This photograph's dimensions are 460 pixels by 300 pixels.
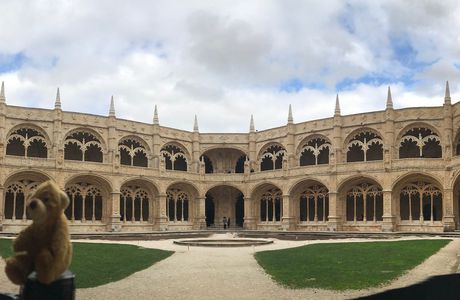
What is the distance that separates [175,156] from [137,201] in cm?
606

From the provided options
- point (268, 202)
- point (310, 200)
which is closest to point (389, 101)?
point (310, 200)

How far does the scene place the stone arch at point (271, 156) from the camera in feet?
156

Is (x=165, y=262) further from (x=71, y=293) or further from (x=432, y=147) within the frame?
(x=432, y=147)

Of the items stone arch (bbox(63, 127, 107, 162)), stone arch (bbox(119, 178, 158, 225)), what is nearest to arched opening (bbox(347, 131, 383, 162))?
stone arch (bbox(119, 178, 158, 225))

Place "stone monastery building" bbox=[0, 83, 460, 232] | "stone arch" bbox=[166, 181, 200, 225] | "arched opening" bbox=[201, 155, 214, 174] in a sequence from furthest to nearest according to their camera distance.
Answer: "arched opening" bbox=[201, 155, 214, 174], "stone arch" bbox=[166, 181, 200, 225], "stone monastery building" bbox=[0, 83, 460, 232]

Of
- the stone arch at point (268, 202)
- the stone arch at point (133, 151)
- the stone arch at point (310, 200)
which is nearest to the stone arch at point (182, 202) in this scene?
the stone arch at point (133, 151)

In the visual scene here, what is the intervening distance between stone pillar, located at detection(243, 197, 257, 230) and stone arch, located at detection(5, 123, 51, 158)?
17882mm

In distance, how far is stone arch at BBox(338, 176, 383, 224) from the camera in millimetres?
40188

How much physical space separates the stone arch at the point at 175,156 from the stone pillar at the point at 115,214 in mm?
7008

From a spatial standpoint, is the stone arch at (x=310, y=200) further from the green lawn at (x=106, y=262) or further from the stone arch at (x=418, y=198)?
the green lawn at (x=106, y=262)

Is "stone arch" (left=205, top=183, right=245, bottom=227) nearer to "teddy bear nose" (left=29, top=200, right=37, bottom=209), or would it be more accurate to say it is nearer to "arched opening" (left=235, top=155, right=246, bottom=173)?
"arched opening" (left=235, top=155, right=246, bottom=173)

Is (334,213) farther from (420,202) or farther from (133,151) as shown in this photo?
(133,151)

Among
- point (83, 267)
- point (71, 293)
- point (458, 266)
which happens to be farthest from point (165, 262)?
point (71, 293)

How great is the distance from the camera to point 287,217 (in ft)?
143
